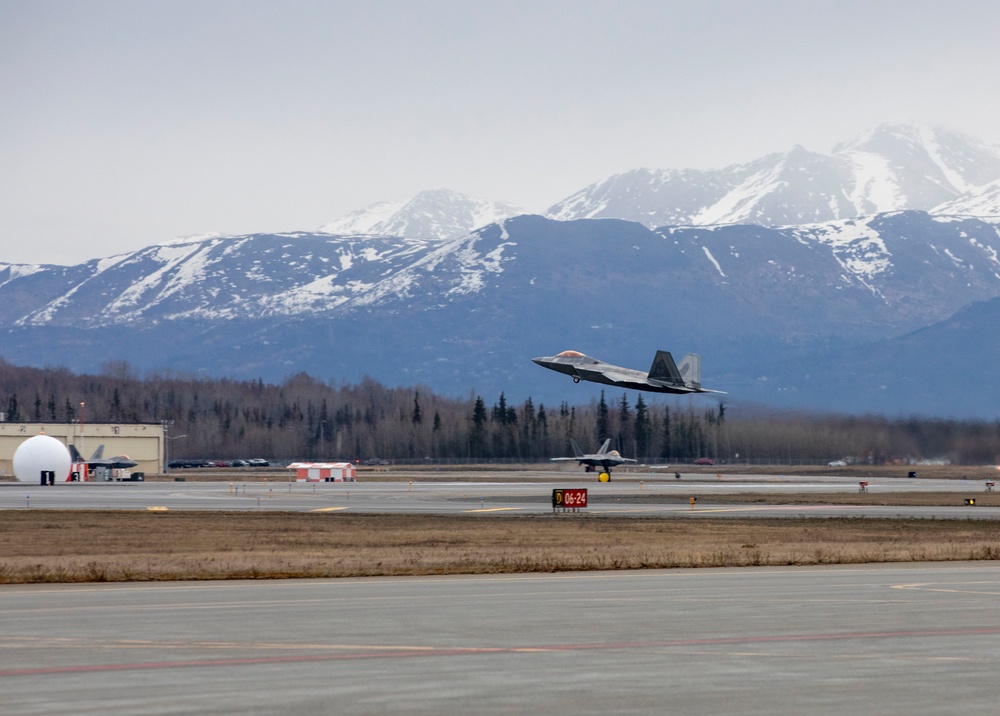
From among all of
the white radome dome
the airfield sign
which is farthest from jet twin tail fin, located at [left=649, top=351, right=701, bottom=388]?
the white radome dome

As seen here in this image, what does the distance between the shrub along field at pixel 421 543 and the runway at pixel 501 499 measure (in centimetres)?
728

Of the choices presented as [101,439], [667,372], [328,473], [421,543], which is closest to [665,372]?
[667,372]

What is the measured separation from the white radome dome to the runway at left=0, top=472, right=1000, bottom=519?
188 centimetres

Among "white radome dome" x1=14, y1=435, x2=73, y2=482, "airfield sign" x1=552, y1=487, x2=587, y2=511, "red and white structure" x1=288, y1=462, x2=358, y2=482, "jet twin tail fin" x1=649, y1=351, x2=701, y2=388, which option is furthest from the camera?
"red and white structure" x1=288, y1=462, x2=358, y2=482

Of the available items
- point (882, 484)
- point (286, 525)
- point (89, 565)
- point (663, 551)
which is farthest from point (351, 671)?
point (882, 484)

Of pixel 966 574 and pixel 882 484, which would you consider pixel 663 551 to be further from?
pixel 882 484

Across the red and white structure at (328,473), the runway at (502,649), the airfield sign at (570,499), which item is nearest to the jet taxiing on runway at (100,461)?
the red and white structure at (328,473)

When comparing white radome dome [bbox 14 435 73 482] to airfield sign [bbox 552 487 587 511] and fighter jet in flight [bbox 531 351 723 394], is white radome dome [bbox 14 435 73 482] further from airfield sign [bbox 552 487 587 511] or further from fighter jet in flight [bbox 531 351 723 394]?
airfield sign [bbox 552 487 587 511]

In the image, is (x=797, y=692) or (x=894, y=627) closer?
(x=797, y=692)

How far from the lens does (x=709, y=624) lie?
2536 centimetres

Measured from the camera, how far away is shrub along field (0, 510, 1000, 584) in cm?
4081

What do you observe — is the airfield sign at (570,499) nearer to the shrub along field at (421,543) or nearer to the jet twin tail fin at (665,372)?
the shrub along field at (421,543)

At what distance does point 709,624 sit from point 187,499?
77.4 m

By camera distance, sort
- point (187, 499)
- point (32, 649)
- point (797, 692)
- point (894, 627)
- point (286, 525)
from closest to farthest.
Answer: point (797, 692) → point (32, 649) → point (894, 627) → point (286, 525) → point (187, 499)
